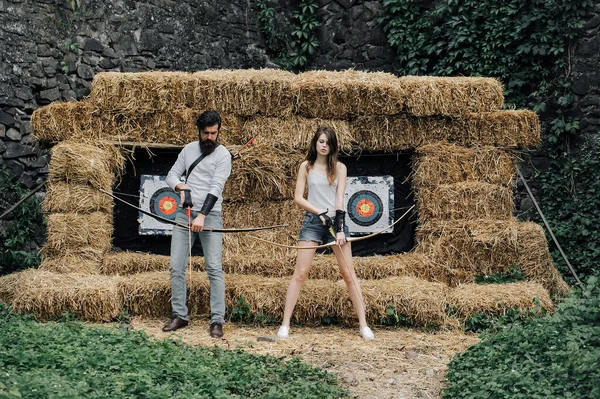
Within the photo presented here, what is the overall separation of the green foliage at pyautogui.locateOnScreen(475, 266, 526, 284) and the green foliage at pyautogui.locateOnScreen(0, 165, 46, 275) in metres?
5.11

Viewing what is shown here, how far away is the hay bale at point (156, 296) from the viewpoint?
693cm

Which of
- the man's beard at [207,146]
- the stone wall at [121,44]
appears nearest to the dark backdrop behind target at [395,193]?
the man's beard at [207,146]

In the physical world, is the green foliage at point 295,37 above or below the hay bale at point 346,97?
above

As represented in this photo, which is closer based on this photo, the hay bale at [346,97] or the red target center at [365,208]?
the hay bale at [346,97]

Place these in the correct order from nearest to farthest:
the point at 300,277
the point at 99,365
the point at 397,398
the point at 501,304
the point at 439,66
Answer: the point at 99,365 < the point at 397,398 < the point at 300,277 < the point at 501,304 < the point at 439,66

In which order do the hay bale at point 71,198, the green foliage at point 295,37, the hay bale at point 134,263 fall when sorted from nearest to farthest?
the hay bale at point 71,198 → the hay bale at point 134,263 → the green foliage at point 295,37

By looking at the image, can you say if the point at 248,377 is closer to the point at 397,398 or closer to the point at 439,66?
the point at 397,398

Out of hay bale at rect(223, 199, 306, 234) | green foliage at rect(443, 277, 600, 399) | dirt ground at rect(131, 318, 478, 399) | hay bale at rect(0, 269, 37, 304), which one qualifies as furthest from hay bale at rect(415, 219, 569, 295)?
hay bale at rect(0, 269, 37, 304)

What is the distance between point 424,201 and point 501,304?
1567mm

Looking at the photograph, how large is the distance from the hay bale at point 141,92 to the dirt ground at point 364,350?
232cm

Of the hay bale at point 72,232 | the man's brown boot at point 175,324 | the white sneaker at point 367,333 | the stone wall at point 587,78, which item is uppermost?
the stone wall at point 587,78

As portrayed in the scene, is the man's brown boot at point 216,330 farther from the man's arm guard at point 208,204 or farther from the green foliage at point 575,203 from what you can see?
the green foliage at point 575,203

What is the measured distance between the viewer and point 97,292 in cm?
669

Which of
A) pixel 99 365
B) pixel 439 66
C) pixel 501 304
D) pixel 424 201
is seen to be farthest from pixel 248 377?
pixel 439 66
